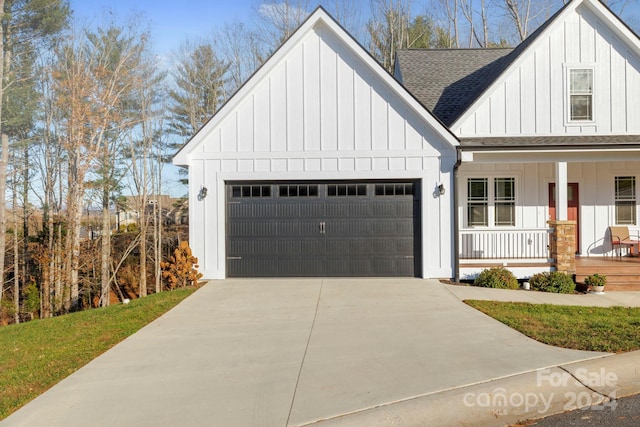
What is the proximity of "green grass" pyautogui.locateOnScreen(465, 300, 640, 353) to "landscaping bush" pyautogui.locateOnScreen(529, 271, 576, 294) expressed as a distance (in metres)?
1.88

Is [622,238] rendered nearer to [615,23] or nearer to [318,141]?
[615,23]

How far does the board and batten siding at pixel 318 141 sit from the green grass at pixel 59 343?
286cm

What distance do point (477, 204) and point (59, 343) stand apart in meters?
10.7

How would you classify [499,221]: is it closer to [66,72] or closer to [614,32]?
[614,32]

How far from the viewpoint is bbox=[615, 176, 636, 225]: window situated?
13016 millimetres

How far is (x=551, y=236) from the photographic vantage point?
11148 mm

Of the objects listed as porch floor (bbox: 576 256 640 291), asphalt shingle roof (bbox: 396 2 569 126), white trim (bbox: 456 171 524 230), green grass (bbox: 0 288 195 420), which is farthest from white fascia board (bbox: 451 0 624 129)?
green grass (bbox: 0 288 195 420)

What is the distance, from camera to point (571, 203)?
518 inches

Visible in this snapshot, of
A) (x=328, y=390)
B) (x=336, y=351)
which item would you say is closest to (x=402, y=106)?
(x=336, y=351)

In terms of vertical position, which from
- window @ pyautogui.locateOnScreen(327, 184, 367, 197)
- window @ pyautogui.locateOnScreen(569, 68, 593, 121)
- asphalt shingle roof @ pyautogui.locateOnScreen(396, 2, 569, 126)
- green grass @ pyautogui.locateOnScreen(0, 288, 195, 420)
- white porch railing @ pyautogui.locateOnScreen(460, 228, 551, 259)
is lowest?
green grass @ pyautogui.locateOnScreen(0, 288, 195, 420)

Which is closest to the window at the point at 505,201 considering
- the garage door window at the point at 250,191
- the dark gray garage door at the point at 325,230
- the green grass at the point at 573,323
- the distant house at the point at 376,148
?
the distant house at the point at 376,148

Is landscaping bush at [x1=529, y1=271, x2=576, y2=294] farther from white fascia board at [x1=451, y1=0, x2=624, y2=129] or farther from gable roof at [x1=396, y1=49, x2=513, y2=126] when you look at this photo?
gable roof at [x1=396, y1=49, x2=513, y2=126]

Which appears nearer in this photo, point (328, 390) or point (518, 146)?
point (328, 390)

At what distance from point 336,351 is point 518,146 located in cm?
765
